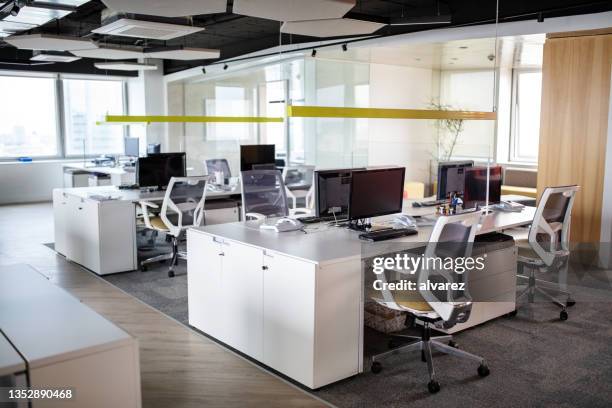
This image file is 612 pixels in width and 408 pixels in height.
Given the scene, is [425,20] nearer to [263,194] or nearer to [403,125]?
[263,194]

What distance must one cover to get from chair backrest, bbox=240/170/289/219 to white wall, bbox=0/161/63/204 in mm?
8097

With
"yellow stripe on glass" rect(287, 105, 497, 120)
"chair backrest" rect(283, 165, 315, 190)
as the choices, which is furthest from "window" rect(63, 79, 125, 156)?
"yellow stripe on glass" rect(287, 105, 497, 120)

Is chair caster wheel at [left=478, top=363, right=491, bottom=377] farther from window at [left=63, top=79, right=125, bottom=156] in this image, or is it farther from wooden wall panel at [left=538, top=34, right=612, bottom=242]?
window at [left=63, top=79, right=125, bottom=156]

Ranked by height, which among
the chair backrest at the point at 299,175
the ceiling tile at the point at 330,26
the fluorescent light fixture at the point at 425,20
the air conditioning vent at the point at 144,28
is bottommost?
the chair backrest at the point at 299,175

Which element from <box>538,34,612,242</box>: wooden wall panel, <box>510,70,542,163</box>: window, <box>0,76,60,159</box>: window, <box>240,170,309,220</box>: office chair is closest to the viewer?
<box>240,170,309,220</box>: office chair

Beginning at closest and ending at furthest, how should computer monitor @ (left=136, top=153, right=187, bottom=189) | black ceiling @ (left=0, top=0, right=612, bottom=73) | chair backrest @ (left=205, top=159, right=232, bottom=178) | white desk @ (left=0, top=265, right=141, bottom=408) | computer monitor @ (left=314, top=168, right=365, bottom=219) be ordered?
1. white desk @ (left=0, top=265, right=141, bottom=408)
2. computer monitor @ (left=314, top=168, right=365, bottom=219)
3. black ceiling @ (left=0, top=0, right=612, bottom=73)
4. computer monitor @ (left=136, top=153, right=187, bottom=189)
5. chair backrest @ (left=205, top=159, right=232, bottom=178)

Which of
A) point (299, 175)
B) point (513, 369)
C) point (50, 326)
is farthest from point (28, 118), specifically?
point (513, 369)

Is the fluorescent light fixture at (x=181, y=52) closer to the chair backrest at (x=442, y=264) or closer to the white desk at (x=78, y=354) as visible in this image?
the chair backrest at (x=442, y=264)

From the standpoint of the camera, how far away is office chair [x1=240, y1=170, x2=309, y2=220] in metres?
6.28

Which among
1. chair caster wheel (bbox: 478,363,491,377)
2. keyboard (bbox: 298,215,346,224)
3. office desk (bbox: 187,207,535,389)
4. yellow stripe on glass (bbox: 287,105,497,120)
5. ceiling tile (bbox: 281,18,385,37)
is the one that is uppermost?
ceiling tile (bbox: 281,18,385,37)

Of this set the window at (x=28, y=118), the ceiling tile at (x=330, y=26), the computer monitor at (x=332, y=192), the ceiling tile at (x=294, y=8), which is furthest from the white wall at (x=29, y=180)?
the computer monitor at (x=332, y=192)

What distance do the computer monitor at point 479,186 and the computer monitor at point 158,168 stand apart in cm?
358

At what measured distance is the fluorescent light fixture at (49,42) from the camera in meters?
7.51

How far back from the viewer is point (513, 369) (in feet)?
13.2
